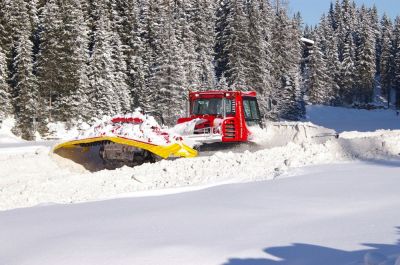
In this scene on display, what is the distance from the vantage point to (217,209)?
718cm

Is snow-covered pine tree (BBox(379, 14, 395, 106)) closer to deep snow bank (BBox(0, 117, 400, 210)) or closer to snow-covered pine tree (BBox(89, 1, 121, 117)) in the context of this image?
snow-covered pine tree (BBox(89, 1, 121, 117))

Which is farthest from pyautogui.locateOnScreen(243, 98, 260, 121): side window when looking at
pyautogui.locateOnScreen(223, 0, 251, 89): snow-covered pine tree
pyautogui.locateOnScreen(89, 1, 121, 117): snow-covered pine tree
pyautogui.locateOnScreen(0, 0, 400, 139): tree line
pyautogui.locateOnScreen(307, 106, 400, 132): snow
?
pyautogui.locateOnScreen(307, 106, 400, 132): snow

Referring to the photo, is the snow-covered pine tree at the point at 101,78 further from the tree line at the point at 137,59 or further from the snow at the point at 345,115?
the snow at the point at 345,115

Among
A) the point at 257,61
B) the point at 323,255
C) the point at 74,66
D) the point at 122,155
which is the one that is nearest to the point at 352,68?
the point at 257,61

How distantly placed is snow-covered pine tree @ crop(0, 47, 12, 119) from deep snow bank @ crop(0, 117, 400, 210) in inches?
981

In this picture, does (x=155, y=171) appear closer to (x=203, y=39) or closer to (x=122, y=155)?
(x=122, y=155)

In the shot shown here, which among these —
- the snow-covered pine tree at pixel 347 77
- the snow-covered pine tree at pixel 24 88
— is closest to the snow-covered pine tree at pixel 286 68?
the snow-covered pine tree at pixel 347 77

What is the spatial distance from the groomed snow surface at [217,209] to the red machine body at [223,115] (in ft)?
8.14

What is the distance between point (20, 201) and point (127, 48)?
137 feet

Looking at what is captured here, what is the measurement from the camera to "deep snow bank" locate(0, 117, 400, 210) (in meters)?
9.55

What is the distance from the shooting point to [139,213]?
7.15 m

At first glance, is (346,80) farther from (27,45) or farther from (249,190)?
(249,190)

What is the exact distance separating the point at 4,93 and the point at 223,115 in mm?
25268

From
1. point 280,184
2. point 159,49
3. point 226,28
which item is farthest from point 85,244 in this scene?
point 226,28
